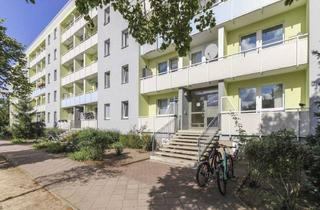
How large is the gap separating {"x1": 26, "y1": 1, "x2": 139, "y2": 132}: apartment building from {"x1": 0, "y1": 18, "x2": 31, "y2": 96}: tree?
1.70 m

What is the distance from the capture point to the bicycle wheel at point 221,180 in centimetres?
707

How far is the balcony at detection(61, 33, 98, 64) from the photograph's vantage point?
26422 mm

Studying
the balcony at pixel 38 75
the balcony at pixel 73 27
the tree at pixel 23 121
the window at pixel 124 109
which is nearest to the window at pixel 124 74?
the window at pixel 124 109

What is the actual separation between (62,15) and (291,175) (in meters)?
36.9

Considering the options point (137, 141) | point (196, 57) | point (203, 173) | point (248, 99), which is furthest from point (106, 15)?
point (203, 173)

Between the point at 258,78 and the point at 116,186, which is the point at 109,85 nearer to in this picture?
the point at 258,78

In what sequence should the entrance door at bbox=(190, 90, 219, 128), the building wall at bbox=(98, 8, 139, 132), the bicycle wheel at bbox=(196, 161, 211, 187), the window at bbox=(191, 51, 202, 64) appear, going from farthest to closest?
the building wall at bbox=(98, 8, 139, 132), the window at bbox=(191, 51, 202, 64), the entrance door at bbox=(190, 90, 219, 128), the bicycle wheel at bbox=(196, 161, 211, 187)

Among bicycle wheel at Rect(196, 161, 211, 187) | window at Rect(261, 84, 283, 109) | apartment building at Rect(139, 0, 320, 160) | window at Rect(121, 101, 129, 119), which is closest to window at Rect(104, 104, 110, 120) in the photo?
window at Rect(121, 101, 129, 119)

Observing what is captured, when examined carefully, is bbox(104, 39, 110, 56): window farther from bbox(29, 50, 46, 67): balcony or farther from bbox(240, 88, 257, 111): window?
bbox(29, 50, 46, 67): balcony

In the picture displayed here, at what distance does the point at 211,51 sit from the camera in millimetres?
14672

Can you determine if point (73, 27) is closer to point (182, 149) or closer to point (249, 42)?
point (249, 42)

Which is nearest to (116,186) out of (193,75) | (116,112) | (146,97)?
(193,75)

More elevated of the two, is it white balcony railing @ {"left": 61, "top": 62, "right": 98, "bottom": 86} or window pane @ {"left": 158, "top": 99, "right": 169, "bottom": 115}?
white balcony railing @ {"left": 61, "top": 62, "right": 98, "bottom": 86}

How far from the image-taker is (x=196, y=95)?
54.2 feet
